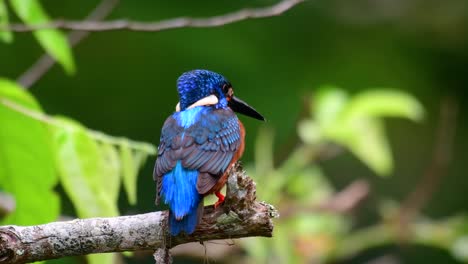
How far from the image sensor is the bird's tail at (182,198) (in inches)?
91.8

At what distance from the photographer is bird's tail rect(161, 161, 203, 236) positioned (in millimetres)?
2332

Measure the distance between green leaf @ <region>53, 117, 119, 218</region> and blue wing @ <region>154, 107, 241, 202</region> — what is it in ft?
0.48

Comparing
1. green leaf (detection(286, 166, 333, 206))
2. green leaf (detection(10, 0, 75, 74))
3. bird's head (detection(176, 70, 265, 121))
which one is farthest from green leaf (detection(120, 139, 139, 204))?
green leaf (detection(286, 166, 333, 206))

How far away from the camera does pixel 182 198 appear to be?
2.43 m

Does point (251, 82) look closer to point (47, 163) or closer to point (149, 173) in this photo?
point (149, 173)

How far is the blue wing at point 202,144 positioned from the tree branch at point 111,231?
0.20 meters

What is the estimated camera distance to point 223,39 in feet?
21.7

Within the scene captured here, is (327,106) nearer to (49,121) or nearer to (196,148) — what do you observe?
(196,148)

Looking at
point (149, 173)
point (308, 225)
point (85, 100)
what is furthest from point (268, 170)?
point (85, 100)

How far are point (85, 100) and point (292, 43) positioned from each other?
5.21 feet

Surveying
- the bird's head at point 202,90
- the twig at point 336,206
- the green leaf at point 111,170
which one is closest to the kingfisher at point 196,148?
the bird's head at point 202,90

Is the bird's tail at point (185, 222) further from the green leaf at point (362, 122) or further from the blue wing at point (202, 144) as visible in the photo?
the green leaf at point (362, 122)

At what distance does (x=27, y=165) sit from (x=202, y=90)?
2.09ft

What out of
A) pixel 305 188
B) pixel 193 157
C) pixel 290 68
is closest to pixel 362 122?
pixel 305 188
